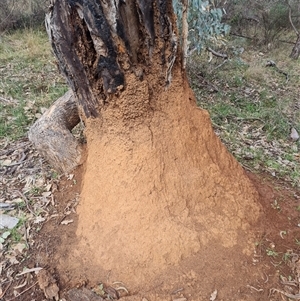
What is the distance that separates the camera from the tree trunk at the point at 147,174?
66.5 inches

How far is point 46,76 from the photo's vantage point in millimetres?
5105

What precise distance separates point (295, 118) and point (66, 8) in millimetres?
3755

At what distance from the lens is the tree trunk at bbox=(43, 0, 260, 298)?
5.54ft

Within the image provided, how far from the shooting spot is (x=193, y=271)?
183cm

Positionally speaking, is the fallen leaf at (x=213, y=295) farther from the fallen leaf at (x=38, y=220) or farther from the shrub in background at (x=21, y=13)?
the shrub in background at (x=21, y=13)

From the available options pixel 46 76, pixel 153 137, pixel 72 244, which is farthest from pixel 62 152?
pixel 46 76

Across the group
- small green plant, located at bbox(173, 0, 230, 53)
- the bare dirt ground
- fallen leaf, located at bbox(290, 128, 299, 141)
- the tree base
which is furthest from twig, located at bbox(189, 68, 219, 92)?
the tree base

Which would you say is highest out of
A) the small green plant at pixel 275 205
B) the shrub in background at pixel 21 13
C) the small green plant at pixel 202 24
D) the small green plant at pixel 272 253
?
the shrub in background at pixel 21 13

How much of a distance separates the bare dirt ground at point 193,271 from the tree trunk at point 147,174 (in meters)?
0.03

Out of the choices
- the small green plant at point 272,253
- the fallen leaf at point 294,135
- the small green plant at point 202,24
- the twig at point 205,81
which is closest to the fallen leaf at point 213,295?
the small green plant at point 272,253

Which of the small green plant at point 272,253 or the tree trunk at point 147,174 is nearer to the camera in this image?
the tree trunk at point 147,174

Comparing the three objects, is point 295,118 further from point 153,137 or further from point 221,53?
point 153,137

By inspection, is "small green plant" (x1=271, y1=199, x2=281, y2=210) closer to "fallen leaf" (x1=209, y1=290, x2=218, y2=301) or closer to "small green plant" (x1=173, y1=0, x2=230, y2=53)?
"fallen leaf" (x1=209, y1=290, x2=218, y2=301)

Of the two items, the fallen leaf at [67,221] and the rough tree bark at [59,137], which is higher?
the rough tree bark at [59,137]
